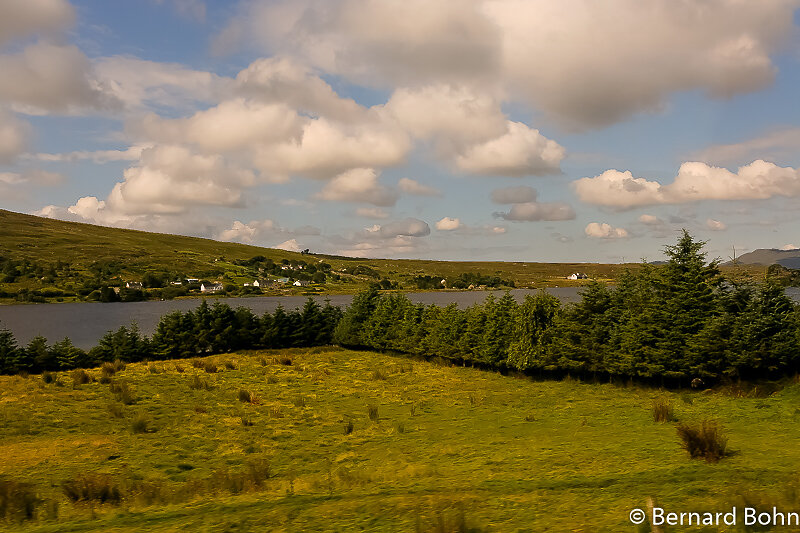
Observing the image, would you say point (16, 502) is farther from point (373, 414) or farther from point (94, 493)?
point (373, 414)

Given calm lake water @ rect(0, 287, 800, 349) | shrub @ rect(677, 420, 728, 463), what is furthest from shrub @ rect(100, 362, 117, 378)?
shrub @ rect(677, 420, 728, 463)

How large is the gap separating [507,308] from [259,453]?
2337 cm

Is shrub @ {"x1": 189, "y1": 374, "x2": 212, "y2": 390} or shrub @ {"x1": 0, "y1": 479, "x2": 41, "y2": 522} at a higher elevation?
shrub @ {"x1": 0, "y1": 479, "x2": 41, "y2": 522}

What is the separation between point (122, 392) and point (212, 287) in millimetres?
154452

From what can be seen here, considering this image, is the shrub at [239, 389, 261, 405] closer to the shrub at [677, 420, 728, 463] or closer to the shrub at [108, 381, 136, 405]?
the shrub at [108, 381, 136, 405]

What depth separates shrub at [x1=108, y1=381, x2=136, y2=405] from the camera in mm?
24648

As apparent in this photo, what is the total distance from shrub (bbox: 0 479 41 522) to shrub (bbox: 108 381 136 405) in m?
13.2

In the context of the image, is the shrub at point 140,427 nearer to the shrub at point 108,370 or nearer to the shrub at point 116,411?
the shrub at point 116,411

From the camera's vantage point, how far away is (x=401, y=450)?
51.5ft

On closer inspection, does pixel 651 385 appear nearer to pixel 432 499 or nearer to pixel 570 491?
pixel 570 491

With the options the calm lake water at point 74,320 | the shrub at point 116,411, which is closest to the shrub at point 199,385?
the shrub at point 116,411

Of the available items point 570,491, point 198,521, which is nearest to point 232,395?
point 198,521

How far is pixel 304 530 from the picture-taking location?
846cm

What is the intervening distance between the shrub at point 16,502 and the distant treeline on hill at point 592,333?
2614 cm
